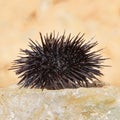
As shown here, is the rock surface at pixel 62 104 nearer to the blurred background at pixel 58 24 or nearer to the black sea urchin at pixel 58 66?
the black sea urchin at pixel 58 66

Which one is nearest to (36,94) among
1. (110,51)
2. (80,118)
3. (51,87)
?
(51,87)

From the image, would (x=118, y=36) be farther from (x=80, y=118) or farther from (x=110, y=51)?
(x=80, y=118)

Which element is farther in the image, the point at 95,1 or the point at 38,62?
the point at 95,1

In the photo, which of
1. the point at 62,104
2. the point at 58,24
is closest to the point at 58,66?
the point at 62,104

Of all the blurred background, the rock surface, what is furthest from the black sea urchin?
the blurred background

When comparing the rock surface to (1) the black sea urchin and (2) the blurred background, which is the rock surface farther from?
(2) the blurred background

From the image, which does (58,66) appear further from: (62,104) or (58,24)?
(58,24)
